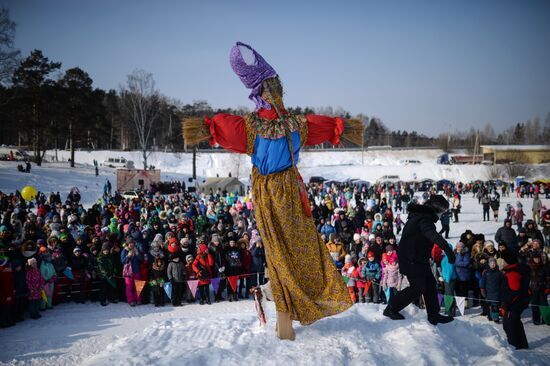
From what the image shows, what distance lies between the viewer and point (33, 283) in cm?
882

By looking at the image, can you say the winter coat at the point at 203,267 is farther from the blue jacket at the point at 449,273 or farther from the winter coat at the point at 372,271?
the blue jacket at the point at 449,273

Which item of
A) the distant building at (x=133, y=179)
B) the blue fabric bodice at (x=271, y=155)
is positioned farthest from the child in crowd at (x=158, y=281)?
the distant building at (x=133, y=179)

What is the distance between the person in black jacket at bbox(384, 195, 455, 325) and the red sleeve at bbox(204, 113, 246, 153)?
228 centimetres

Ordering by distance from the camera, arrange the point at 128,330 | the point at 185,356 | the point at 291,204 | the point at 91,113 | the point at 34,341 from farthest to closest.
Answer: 1. the point at 91,113
2. the point at 128,330
3. the point at 34,341
4. the point at 291,204
5. the point at 185,356

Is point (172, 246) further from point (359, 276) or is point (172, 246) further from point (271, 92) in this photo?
point (271, 92)

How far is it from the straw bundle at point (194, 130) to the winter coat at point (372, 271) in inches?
274

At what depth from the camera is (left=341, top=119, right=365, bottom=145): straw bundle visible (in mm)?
4629

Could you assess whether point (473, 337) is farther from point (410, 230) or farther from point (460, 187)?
point (460, 187)

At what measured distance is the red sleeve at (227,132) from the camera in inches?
169

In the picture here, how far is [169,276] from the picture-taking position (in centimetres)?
1011

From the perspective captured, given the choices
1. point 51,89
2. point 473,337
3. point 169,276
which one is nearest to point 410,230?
point 473,337

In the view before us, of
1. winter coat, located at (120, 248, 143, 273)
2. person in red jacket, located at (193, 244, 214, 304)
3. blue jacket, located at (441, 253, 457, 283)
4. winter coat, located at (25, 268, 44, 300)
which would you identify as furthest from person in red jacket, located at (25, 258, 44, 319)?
blue jacket, located at (441, 253, 457, 283)

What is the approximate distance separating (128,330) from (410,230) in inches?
238

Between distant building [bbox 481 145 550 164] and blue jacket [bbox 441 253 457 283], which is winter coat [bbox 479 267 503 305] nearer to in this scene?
blue jacket [bbox 441 253 457 283]
